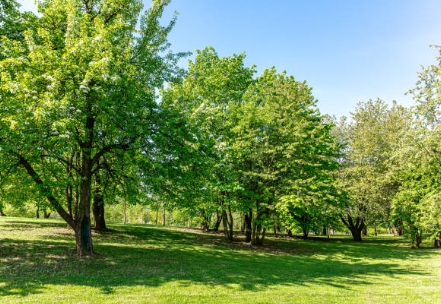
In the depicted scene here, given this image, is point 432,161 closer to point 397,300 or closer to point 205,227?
point 397,300

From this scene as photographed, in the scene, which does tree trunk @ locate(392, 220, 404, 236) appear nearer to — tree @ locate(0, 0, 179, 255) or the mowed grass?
the mowed grass

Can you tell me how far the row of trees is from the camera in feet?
39.9

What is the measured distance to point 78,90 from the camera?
12.1m

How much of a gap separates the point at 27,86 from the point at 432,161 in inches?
1024

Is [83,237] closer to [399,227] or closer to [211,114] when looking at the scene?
[211,114]

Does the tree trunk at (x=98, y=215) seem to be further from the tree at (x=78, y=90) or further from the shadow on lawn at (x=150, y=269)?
the tree at (x=78, y=90)

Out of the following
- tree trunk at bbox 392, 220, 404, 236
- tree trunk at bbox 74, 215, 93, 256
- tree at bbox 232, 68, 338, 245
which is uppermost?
tree at bbox 232, 68, 338, 245

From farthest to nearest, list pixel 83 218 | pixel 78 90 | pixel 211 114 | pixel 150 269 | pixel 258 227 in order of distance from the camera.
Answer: pixel 258 227 → pixel 211 114 → pixel 83 218 → pixel 150 269 → pixel 78 90

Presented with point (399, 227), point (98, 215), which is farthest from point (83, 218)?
point (399, 227)

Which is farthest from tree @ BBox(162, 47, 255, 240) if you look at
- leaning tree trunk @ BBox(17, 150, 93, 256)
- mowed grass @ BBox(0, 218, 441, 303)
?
leaning tree trunk @ BBox(17, 150, 93, 256)

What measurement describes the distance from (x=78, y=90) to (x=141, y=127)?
2.94 metres

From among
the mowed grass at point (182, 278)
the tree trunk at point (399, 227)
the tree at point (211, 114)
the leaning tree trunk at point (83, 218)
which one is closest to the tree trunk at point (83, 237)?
the leaning tree trunk at point (83, 218)

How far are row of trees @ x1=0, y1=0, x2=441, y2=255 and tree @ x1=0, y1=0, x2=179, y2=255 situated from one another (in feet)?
0.23

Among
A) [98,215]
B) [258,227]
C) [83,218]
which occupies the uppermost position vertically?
[83,218]
